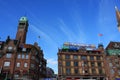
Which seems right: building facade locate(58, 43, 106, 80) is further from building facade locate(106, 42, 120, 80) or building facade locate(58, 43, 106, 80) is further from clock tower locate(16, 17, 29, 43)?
clock tower locate(16, 17, 29, 43)

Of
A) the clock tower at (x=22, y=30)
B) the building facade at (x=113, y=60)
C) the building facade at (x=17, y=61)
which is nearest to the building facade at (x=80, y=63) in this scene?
the building facade at (x=113, y=60)

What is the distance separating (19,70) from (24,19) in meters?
35.6

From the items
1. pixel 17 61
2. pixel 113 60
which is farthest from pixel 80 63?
pixel 17 61

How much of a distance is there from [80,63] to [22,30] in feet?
122

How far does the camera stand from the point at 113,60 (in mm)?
72062

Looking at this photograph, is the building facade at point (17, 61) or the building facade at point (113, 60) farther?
the building facade at point (113, 60)

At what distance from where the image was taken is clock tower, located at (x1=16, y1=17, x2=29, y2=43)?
79125 millimetres

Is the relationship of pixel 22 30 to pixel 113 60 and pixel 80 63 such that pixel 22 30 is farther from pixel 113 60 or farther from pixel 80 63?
pixel 113 60

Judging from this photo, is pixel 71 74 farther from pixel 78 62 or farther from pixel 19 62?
pixel 19 62

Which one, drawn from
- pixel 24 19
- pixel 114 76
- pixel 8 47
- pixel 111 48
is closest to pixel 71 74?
pixel 114 76

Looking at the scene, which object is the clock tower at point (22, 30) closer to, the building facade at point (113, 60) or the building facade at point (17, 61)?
the building facade at point (17, 61)

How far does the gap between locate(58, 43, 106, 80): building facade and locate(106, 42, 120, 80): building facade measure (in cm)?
245

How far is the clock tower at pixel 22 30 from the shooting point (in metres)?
79.1

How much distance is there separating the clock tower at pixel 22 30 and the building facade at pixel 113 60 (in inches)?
1810
